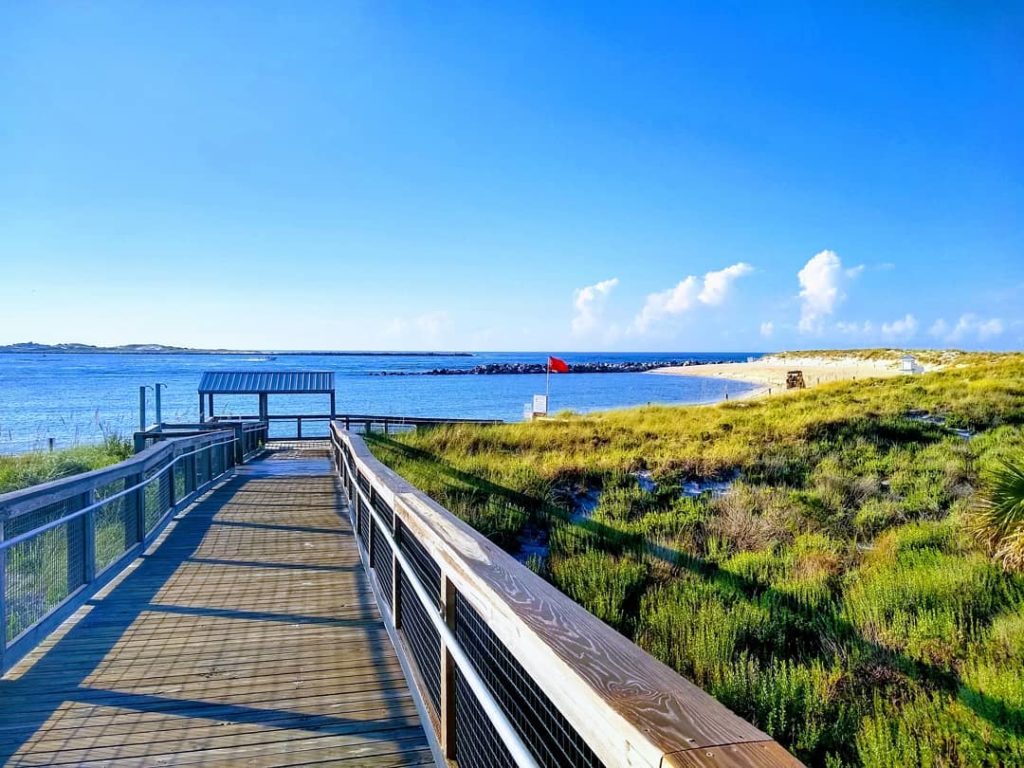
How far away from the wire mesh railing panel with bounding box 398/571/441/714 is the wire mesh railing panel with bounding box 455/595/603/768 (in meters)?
0.48

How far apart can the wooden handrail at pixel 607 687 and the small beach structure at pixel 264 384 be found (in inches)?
792

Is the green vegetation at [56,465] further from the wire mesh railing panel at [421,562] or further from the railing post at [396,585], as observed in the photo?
the wire mesh railing panel at [421,562]

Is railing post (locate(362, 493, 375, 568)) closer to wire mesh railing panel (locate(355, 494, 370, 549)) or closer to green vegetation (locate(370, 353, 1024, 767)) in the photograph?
wire mesh railing panel (locate(355, 494, 370, 549))


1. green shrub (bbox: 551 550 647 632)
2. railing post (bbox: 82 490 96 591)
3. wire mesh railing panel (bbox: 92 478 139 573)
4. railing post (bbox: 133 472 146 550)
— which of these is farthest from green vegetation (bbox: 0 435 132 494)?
green shrub (bbox: 551 550 647 632)

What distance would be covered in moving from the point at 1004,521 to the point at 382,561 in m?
6.55

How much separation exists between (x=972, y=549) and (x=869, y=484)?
396cm

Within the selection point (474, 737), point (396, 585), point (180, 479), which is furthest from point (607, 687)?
point (180, 479)

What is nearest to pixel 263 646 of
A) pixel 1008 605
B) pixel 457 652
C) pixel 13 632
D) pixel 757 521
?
pixel 13 632

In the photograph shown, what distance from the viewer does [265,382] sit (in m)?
22.5

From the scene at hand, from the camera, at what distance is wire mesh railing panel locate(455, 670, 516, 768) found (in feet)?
7.29

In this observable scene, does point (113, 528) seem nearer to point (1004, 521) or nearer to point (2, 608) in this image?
point (2, 608)

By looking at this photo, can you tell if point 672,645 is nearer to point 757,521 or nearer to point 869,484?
point 757,521

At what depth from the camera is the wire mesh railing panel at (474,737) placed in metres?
2.22

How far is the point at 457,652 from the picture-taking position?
2445 millimetres
